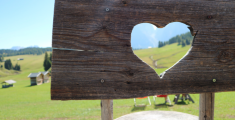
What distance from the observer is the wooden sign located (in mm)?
1468

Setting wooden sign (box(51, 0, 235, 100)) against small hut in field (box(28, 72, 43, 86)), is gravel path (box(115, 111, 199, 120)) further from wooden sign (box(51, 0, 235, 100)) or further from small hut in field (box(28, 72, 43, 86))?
small hut in field (box(28, 72, 43, 86))

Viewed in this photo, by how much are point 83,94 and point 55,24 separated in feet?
2.37

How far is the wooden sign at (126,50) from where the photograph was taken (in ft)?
4.82

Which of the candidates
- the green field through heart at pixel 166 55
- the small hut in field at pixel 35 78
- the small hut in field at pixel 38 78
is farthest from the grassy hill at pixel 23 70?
the green field through heart at pixel 166 55

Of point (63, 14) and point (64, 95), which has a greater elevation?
point (63, 14)

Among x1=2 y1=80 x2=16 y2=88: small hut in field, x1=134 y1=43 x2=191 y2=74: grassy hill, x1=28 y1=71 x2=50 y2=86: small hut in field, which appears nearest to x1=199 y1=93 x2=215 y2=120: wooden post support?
x1=28 y1=71 x2=50 y2=86: small hut in field

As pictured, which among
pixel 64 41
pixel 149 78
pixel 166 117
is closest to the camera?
pixel 64 41

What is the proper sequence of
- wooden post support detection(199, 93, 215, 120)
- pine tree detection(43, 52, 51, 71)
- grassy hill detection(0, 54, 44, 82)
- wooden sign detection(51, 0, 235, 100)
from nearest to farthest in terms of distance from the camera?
1. wooden sign detection(51, 0, 235, 100)
2. wooden post support detection(199, 93, 215, 120)
3. pine tree detection(43, 52, 51, 71)
4. grassy hill detection(0, 54, 44, 82)

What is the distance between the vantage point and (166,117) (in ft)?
16.6

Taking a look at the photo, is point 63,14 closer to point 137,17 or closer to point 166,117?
point 137,17

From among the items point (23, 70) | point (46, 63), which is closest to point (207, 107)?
point (46, 63)

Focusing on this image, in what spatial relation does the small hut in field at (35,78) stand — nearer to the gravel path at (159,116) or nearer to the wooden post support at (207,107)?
the gravel path at (159,116)

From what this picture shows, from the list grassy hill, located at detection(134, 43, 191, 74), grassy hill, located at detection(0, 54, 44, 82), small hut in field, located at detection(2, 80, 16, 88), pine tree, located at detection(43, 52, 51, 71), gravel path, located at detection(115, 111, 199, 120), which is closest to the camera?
gravel path, located at detection(115, 111, 199, 120)

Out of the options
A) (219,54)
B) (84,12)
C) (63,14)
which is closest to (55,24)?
(63,14)
